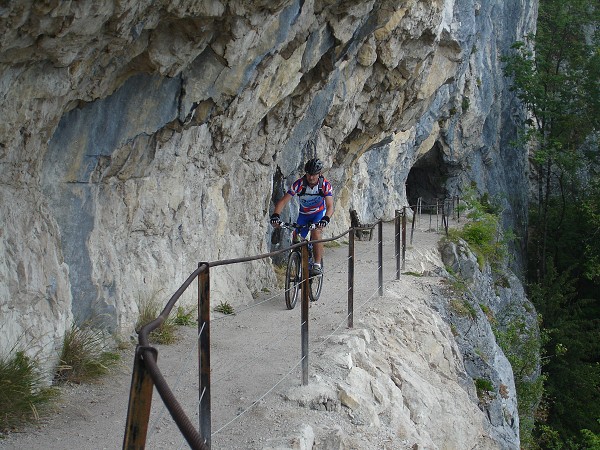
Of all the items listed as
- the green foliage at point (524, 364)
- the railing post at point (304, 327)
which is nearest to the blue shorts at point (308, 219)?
the railing post at point (304, 327)

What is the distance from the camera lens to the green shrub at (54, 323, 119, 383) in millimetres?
4602

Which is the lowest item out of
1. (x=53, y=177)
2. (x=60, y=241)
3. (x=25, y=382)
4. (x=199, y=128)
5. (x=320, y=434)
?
(x=320, y=434)

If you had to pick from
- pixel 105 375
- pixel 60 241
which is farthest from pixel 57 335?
pixel 60 241

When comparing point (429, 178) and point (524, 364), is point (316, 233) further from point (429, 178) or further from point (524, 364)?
point (429, 178)

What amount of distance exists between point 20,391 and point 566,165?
25.8 meters

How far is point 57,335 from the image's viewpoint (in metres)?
4.68

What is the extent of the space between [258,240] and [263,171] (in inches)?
40.2

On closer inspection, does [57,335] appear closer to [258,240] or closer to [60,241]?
[60,241]

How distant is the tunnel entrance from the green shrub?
24145 millimetres

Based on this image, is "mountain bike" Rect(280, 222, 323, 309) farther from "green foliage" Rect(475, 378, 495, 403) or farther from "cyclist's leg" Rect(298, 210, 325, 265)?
"green foliage" Rect(475, 378, 495, 403)

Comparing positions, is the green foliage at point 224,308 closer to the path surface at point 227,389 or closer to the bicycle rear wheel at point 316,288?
the path surface at point 227,389

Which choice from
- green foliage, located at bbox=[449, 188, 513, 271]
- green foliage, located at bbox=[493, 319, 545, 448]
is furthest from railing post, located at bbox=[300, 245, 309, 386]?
green foliage, located at bbox=[449, 188, 513, 271]

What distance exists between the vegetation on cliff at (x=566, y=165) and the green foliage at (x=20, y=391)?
62.5 feet

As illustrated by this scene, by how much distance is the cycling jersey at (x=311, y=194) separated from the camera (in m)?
7.67
